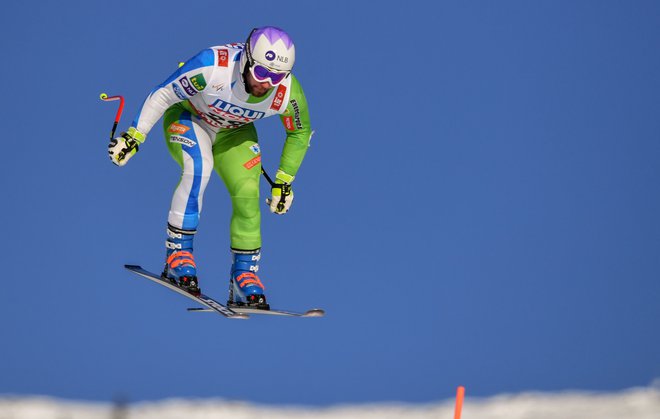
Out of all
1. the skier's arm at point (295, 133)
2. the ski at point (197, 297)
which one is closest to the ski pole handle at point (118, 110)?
the ski at point (197, 297)

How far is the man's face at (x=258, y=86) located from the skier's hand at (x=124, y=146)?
0.89 metres

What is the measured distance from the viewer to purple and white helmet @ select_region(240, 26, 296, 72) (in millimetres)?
7852

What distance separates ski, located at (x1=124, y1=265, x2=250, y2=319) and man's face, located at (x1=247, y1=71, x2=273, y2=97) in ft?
5.11

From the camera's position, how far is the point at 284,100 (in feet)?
27.5

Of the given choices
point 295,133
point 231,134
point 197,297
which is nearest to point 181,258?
point 197,297

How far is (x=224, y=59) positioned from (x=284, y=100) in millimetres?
548

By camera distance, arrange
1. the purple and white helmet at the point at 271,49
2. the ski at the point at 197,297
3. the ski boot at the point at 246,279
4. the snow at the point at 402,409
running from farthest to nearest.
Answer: the snow at the point at 402,409
the ski boot at the point at 246,279
the ski at the point at 197,297
the purple and white helmet at the point at 271,49

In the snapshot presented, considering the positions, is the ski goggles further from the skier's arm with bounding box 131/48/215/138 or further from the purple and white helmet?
the skier's arm with bounding box 131/48/215/138

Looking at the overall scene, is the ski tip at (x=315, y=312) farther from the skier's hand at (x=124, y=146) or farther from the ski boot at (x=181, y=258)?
the skier's hand at (x=124, y=146)

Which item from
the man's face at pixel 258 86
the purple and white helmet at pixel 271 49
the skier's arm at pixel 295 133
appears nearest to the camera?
the purple and white helmet at pixel 271 49

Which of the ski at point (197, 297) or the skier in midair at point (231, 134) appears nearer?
the skier in midair at point (231, 134)

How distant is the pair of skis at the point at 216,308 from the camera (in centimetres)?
825

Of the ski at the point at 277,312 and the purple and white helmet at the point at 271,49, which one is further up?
the purple and white helmet at the point at 271,49

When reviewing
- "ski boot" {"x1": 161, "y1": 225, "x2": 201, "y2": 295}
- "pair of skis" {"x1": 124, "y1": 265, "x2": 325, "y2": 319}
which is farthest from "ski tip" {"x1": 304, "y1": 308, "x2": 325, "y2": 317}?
"ski boot" {"x1": 161, "y1": 225, "x2": 201, "y2": 295}
